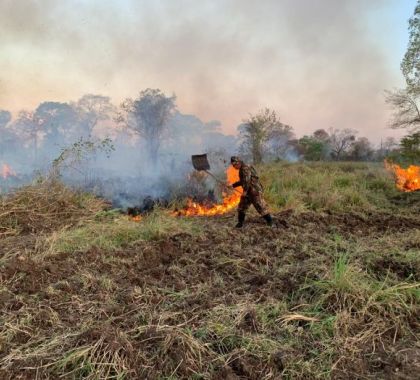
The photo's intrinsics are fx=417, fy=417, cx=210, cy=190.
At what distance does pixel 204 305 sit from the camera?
→ 3785 millimetres

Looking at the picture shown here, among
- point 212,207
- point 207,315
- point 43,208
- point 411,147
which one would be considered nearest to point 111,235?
point 43,208

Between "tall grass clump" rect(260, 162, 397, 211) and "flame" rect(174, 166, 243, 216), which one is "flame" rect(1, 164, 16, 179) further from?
"tall grass clump" rect(260, 162, 397, 211)

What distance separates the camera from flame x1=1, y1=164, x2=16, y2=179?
35.6 ft

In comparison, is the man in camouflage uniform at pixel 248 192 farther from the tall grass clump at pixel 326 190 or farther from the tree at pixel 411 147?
the tree at pixel 411 147

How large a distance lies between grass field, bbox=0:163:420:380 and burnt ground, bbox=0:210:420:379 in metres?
0.01

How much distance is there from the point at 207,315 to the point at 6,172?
9.82 metres

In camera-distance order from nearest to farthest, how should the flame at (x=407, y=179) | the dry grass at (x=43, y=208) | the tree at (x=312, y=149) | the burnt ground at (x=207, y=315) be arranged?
the burnt ground at (x=207, y=315) → the dry grass at (x=43, y=208) → the flame at (x=407, y=179) → the tree at (x=312, y=149)

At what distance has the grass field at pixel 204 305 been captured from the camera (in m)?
2.83

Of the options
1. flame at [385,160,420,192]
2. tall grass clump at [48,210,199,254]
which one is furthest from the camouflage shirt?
flame at [385,160,420,192]

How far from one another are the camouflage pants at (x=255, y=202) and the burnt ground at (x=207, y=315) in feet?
7.14

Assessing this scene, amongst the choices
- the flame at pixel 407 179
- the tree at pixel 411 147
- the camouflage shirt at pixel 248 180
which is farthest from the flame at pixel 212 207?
the tree at pixel 411 147

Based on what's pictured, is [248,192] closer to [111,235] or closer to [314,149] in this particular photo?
[111,235]

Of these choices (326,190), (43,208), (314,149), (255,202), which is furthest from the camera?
(314,149)

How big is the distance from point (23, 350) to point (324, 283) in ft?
8.46
